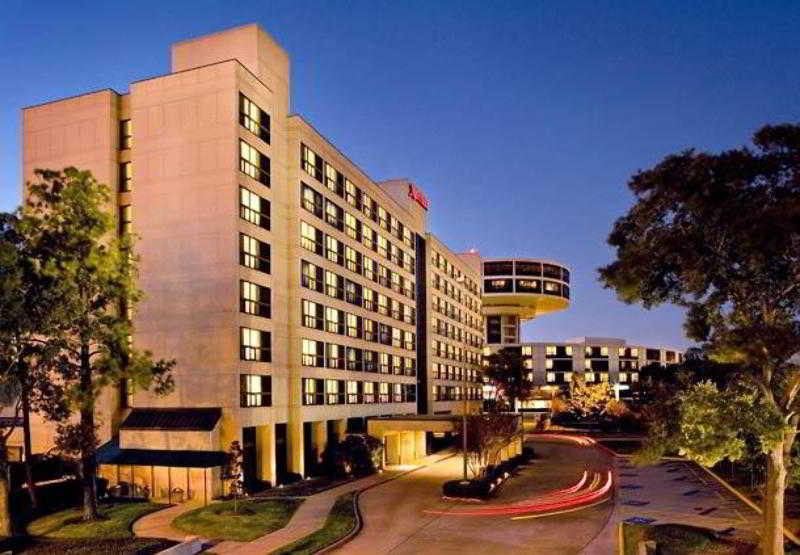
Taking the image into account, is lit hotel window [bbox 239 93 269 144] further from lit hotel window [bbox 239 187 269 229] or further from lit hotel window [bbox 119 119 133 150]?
lit hotel window [bbox 119 119 133 150]

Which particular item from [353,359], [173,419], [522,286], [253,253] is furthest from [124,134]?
[522,286]

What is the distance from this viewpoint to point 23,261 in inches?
1125

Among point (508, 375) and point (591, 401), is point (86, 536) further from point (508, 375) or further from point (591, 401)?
point (591, 401)

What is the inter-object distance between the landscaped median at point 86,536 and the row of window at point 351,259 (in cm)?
2393

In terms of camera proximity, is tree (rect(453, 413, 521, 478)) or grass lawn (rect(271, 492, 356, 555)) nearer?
grass lawn (rect(271, 492, 356, 555))

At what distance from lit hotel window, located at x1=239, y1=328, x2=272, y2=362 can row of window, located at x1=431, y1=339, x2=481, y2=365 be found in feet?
134

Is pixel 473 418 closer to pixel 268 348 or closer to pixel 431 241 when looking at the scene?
pixel 268 348

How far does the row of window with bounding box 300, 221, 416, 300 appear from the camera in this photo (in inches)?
→ 2130

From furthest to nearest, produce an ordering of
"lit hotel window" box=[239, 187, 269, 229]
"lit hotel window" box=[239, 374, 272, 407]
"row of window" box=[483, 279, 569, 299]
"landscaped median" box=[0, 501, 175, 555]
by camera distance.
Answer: "row of window" box=[483, 279, 569, 299] < "lit hotel window" box=[239, 187, 269, 229] < "lit hotel window" box=[239, 374, 272, 407] < "landscaped median" box=[0, 501, 175, 555]

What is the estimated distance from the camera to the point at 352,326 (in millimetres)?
62594

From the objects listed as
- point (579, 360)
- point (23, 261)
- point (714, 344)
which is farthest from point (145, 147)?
point (579, 360)

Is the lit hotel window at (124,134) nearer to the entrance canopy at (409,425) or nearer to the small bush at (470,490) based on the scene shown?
the entrance canopy at (409,425)

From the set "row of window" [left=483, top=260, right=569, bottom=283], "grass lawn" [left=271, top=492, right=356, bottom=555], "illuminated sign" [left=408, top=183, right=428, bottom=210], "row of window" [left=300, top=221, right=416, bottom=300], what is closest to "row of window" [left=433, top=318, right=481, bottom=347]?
"row of window" [left=300, top=221, right=416, bottom=300]

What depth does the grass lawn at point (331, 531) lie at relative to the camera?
27.8 metres
